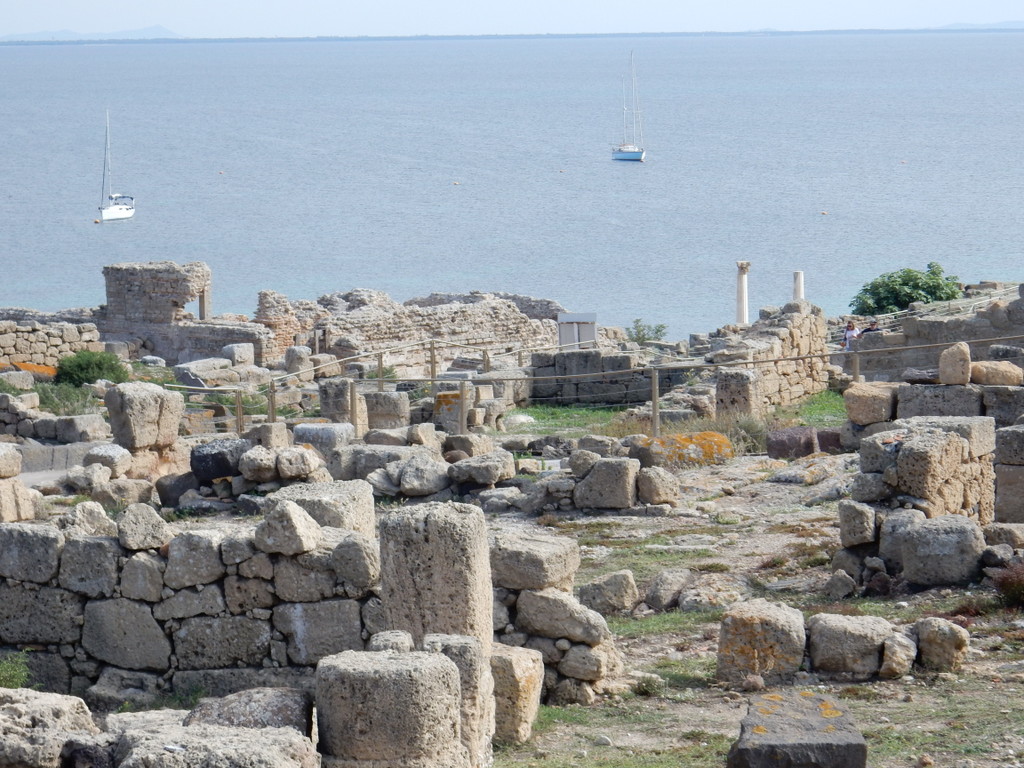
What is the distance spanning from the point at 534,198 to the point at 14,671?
76.4 metres

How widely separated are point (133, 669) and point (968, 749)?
454 centimetres

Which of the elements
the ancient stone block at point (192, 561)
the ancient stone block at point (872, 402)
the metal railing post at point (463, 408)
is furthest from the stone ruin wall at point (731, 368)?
the ancient stone block at point (192, 561)

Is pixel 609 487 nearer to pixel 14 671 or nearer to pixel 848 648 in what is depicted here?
pixel 848 648

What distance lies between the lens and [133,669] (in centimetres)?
859

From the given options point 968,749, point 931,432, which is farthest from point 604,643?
point 931,432

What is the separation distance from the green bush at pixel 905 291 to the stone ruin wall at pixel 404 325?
646 cm

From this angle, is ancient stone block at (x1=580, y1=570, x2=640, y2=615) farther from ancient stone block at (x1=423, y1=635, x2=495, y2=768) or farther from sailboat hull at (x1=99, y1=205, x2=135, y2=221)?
sailboat hull at (x1=99, y1=205, x2=135, y2=221)

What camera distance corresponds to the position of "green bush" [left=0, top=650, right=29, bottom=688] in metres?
7.90

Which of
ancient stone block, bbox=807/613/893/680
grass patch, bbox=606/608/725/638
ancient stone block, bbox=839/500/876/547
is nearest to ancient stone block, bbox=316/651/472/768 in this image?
ancient stone block, bbox=807/613/893/680

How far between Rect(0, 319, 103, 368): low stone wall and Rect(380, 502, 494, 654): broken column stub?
21.5m

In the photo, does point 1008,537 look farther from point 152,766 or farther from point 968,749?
point 152,766

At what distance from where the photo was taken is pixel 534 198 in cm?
8338

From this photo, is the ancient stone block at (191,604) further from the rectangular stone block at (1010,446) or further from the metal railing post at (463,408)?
the metal railing post at (463,408)

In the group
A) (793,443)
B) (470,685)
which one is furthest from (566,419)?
(470,685)
